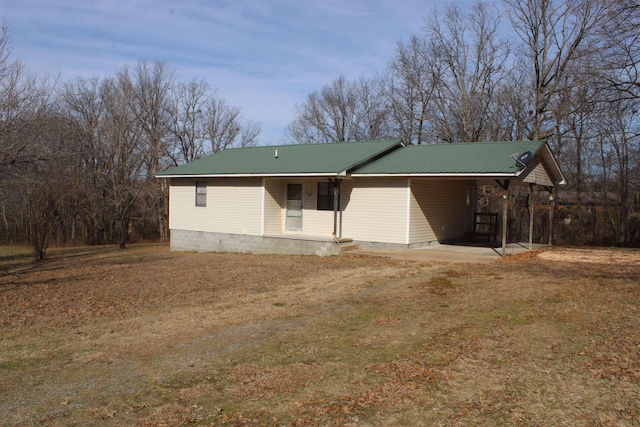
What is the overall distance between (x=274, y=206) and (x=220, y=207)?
252cm

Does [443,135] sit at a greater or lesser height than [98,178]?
greater

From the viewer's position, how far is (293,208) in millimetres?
19312

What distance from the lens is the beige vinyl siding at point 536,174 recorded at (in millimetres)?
15406

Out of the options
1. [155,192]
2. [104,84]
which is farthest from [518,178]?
[104,84]

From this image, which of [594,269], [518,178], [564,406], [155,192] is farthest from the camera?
[155,192]

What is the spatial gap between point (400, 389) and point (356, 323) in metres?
2.57

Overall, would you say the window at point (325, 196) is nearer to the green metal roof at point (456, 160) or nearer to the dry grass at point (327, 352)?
the green metal roof at point (456, 160)

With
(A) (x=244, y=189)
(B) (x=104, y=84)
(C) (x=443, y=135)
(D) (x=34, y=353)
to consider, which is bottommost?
(D) (x=34, y=353)

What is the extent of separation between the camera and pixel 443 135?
2844cm

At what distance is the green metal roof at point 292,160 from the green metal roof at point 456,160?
2.00 feet

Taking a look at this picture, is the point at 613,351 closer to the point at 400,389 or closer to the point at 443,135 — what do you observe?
the point at 400,389

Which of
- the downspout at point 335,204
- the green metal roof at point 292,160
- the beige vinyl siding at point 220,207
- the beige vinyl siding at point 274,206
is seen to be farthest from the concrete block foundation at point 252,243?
the green metal roof at point 292,160

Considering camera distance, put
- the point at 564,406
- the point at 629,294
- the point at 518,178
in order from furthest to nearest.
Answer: the point at 518,178, the point at 629,294, the point at 564,406

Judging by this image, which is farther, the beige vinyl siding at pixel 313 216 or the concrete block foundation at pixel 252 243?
the beige vinyl siding at pixel 313 216
